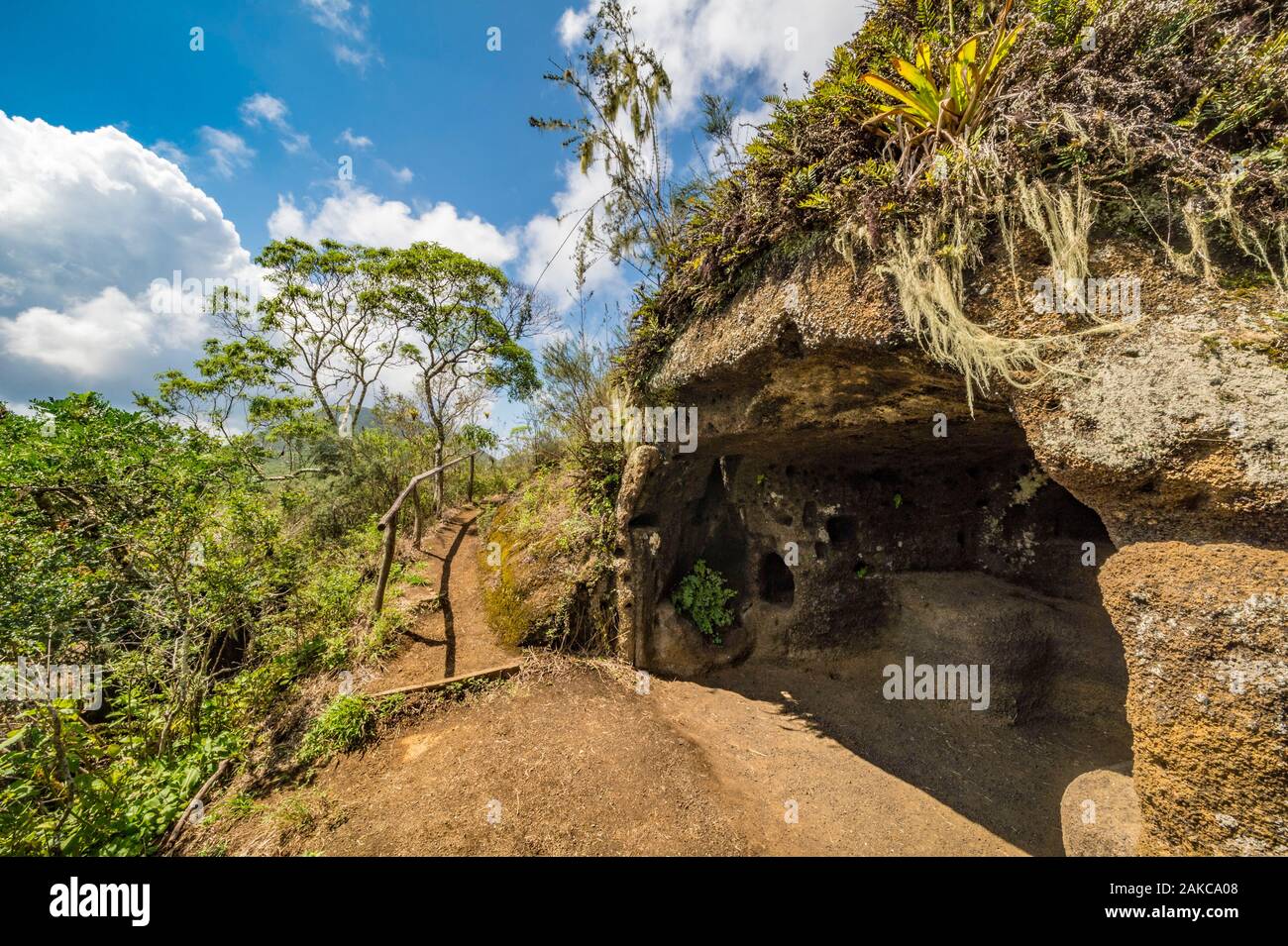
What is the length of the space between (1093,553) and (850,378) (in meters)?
3.30

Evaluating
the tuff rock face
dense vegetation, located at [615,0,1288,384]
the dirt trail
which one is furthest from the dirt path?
dense vegetation, located at [615,0,1288,384]

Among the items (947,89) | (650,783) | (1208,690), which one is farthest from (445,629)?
(947,89)

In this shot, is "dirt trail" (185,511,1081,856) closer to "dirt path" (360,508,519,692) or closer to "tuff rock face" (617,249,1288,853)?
"dirt path" (360,508,519,692)

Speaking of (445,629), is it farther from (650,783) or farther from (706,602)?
(650,783)

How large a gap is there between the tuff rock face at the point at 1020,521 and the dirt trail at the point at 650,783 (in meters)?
0.65

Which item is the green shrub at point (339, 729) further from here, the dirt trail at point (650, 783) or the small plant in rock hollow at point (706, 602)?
the small plant in rock hollow at point (706, 602)

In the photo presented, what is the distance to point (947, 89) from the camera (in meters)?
2.62

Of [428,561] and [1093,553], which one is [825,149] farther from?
[428,561]

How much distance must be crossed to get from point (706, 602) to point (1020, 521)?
144 inches

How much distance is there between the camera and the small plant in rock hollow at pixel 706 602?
569 cm

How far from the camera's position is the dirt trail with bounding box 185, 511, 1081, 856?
329 cm

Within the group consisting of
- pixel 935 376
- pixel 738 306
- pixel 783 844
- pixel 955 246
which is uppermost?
pixel 738 306

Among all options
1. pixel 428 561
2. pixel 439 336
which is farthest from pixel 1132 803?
pixel 439 336

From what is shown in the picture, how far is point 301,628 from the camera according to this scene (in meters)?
5.89
